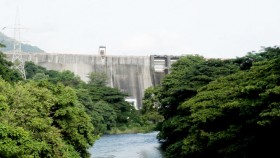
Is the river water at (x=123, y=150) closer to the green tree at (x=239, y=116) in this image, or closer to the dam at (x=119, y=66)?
the green tree at (x=239, y=116)

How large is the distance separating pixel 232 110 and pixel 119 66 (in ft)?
272

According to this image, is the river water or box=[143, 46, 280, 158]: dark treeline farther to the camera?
the river water

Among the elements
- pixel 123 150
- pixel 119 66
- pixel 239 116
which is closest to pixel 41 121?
pixel 239 116

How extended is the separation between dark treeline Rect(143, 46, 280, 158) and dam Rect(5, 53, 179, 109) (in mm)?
61079

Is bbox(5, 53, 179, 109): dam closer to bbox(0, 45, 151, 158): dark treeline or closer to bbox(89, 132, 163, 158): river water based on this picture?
bbox(89, 132, 163, 158): river water

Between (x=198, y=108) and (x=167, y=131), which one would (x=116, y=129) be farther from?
(x=198, y=108)

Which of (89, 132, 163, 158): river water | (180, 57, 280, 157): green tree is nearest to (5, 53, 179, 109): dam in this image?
(89, 132, 163, 158): river water

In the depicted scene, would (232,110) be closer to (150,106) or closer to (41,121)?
(41,121)

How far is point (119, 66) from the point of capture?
355 feet

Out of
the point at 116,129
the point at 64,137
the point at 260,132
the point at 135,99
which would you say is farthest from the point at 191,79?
the point at 135,99

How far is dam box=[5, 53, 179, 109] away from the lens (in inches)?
4119

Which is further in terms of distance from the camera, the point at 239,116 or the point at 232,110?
the point at 232,110

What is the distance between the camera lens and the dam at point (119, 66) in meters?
105

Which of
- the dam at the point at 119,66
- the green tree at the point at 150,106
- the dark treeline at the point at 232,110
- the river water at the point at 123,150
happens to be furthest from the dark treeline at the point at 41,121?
the dam at the point at 119,66
